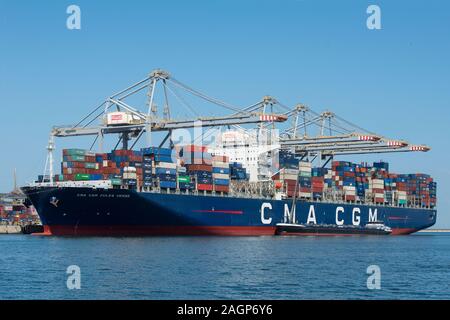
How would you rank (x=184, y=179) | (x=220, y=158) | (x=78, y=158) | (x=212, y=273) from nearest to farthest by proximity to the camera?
(x=212, y=273) < (x=78, y=158) < (x=184, y=179) < (x=220, y=158)

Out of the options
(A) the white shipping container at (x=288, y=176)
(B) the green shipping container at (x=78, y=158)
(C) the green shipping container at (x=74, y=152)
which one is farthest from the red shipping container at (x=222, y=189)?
(C) the green shipping container at (x=74, y=152)

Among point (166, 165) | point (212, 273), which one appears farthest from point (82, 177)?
point (212, 273)

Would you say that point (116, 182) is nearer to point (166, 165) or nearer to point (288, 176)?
point (166, 165)

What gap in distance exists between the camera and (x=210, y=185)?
72562mm

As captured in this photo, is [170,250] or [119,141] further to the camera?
[119,141]

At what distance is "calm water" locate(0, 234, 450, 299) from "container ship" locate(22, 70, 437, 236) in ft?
38.1

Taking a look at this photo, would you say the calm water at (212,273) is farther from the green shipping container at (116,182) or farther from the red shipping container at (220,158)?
the red shipping container at (220,158)

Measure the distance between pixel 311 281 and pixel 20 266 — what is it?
16.9 meters

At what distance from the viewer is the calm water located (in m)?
29.2

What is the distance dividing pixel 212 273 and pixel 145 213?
101ft

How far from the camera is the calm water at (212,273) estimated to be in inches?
1149

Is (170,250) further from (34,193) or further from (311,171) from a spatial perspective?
(311,171)

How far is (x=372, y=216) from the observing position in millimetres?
97438

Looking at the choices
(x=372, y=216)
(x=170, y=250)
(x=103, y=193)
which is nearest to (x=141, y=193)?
(x=103, y=193)
